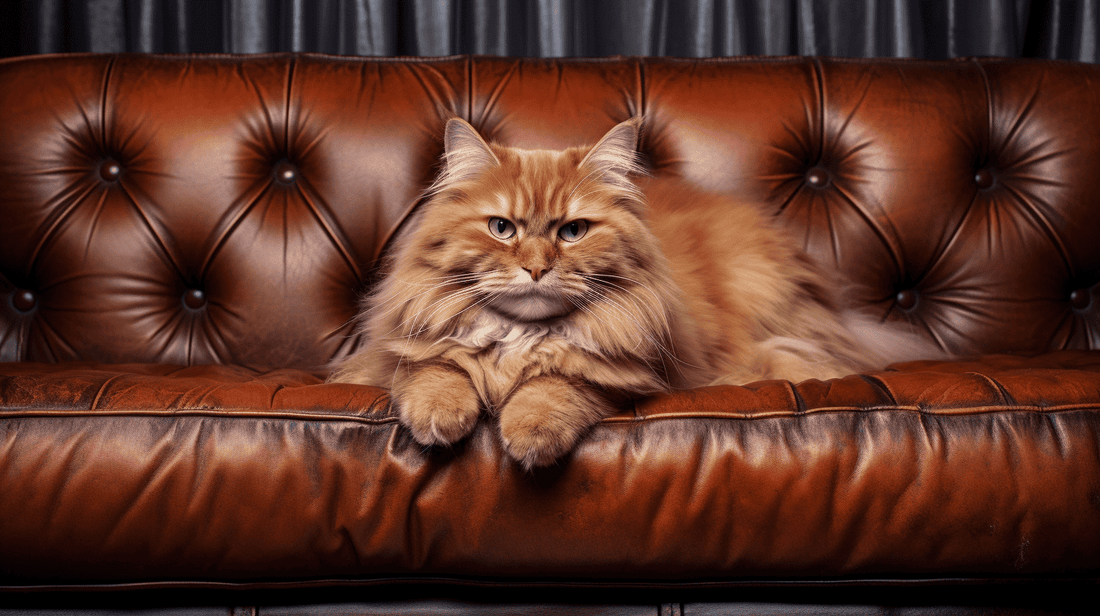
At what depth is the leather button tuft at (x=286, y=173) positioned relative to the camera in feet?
5.31

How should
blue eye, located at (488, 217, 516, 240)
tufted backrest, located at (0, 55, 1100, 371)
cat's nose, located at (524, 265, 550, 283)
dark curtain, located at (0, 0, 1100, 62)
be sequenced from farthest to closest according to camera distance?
1. dark curtain, located at (0, 0, 1100, 62)
2. tufted backrest, located at (0, 55, 1100, 371)
3. blue eye, located at (488, 217, 516, 240)
4. cat's nose, located at (524, 265, 550, 283)

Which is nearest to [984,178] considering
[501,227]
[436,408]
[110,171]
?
[501,227]

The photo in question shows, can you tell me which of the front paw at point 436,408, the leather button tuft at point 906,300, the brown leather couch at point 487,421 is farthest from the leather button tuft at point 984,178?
the front paw at point 436,408

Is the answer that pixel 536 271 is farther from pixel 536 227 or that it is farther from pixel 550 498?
pixel 550 498

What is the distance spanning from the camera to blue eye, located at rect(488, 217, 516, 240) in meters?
1.07

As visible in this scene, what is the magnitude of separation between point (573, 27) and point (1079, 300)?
1.60 meters

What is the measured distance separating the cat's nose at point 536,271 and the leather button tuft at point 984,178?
1.32 m

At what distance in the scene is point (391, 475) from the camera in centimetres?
86

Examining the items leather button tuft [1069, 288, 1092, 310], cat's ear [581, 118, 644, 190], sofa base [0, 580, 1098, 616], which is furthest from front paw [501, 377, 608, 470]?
leather button tuft [1069, 288, 1092, 310]

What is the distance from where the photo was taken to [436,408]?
2.80ft

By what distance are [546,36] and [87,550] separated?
185 centimetres

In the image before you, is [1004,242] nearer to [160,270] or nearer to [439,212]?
[439,212]

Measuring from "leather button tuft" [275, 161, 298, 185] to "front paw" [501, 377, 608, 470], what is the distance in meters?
0.99

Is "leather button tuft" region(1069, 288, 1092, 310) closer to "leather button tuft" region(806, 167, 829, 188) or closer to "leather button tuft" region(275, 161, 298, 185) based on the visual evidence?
"leather button tuft" region(806, 167, 829, 188)
